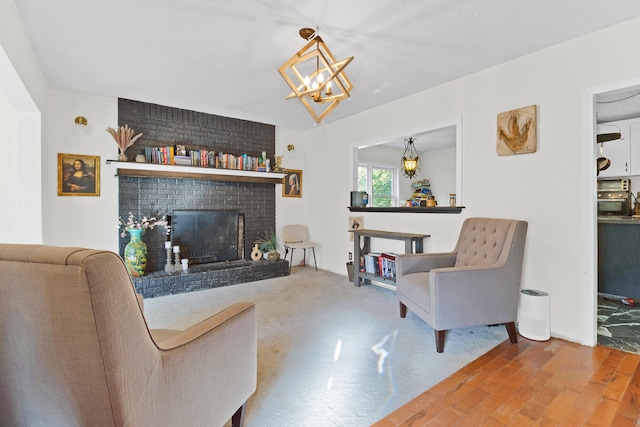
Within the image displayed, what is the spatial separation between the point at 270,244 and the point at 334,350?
2924 millimetres

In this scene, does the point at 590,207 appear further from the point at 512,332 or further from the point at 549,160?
the point at 512,332

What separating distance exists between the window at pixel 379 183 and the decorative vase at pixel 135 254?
415 cm

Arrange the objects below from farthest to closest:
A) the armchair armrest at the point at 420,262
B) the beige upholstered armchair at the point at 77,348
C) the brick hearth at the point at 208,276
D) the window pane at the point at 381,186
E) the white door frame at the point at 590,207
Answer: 1. the window pane at the point at 381,186
2. the brick hearth at the point at 208,276
3. the armchair armrest at the point at 420,262
4. the white door frame at the point at 590,207
5. the beige upholstered armchair at the point at 77,348

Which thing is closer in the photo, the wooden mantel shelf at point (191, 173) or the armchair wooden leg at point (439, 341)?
the armchair wooden leg at point (439, 341)

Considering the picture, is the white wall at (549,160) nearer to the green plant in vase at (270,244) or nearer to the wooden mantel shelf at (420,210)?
the wooden mantel shelf at (420,210)

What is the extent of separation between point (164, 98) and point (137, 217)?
160 cm

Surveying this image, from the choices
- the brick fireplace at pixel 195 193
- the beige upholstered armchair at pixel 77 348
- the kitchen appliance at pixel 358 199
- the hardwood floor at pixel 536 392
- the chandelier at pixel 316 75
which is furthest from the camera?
the kitchen appliance at pixel 358 199

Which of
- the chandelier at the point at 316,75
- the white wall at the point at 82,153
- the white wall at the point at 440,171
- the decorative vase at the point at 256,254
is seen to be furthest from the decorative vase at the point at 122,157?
the white wall at the point at 440,171

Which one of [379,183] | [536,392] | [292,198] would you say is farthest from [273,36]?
[379,183]

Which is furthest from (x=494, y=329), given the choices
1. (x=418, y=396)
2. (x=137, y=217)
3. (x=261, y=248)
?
(x=137, y=217)

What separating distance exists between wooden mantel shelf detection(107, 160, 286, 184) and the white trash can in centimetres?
373

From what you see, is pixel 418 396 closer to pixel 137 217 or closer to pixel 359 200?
pixel 359 200

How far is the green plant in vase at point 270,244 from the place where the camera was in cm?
477

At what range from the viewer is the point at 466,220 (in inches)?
121
